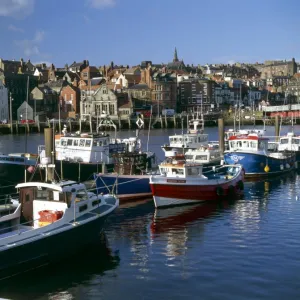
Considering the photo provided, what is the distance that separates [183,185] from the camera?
27359 millimetres

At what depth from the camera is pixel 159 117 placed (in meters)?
110

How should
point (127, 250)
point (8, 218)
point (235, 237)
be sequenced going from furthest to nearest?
point (235, 237) → point (127, 250) → point (8, 218)

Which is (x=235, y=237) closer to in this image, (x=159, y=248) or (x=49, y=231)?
(x=159, y=248)

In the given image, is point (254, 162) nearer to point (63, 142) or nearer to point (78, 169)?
point (78, 169)

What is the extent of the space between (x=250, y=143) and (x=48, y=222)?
24.3 m

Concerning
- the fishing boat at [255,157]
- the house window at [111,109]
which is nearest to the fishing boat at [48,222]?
the fishing boat at [255,157]

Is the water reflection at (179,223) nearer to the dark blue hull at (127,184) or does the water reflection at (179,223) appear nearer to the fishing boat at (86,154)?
the dark blue hull at (127,184)

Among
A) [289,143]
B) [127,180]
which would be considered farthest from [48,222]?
[289,143]

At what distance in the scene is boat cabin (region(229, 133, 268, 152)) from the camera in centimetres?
3959

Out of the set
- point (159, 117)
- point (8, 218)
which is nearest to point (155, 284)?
point (8, 218)

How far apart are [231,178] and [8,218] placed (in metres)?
15.4

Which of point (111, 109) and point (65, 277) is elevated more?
point (111, 109)

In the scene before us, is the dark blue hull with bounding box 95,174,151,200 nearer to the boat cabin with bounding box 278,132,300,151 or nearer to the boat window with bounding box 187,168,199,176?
the boat window with bounding box 187,168,199,176

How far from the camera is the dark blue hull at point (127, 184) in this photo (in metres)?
28.6
